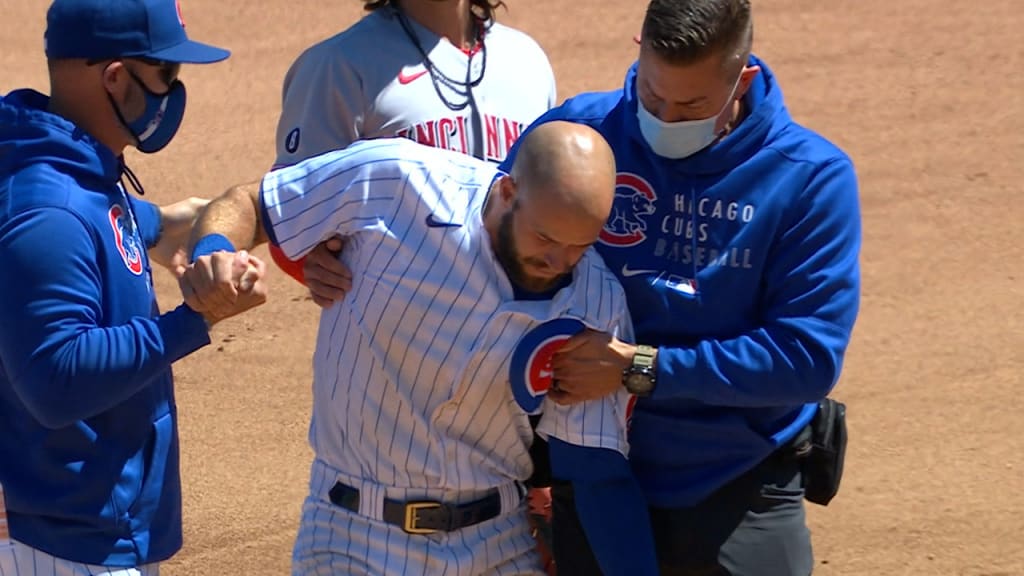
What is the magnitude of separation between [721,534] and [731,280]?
0.62m

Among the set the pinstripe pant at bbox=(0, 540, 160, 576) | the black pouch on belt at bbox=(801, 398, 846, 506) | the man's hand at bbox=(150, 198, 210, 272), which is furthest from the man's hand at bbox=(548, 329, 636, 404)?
the man's hand at bbox=(150, 198, 210, 272)

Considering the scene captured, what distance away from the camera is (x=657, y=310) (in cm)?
376

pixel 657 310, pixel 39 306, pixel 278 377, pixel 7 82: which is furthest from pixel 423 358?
pixel 7 82

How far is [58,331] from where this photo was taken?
132 inches

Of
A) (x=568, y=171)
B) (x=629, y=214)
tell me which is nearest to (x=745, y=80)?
(x=629, y=214)

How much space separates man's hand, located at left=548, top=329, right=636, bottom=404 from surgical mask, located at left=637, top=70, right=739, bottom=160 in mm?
482

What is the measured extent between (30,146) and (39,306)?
0.38 metres

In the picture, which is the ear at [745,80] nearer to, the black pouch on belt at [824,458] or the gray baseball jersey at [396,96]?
the black pouch on belt at [824,458]

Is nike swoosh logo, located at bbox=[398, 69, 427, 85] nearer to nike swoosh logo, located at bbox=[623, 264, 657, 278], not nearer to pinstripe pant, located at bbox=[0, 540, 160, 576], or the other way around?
nike swoosh logo, located at bbox=[623, 264, 657, 278]

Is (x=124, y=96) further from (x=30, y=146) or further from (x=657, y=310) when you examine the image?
(x=657, y=310)

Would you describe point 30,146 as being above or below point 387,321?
above

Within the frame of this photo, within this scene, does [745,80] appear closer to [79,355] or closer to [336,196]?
[336,196]

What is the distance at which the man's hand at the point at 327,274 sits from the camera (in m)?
3.64

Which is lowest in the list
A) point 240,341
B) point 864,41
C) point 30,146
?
point 240,341
